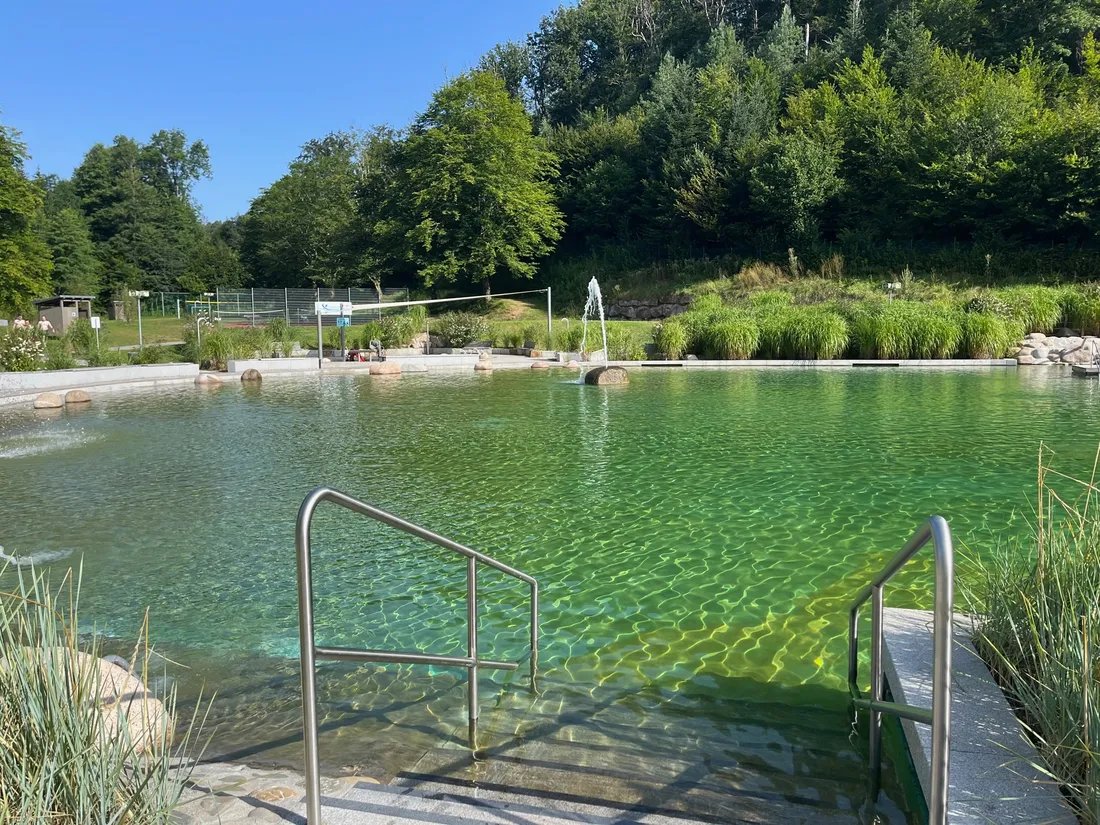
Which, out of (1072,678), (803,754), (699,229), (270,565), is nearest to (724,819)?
(803,754)

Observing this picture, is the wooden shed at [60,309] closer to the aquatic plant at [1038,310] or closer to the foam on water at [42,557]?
the foam on water at [42,557]

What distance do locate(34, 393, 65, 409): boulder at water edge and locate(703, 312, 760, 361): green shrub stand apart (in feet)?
56.4

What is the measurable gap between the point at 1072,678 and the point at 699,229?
39448 mm

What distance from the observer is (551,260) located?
4606 centimetres

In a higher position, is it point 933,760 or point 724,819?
point 933,760

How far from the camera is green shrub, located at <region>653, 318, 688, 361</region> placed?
2427 cm

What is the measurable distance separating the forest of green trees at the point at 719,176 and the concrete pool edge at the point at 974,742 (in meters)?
31.0

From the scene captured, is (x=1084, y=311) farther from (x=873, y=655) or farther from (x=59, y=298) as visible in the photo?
(x=59, y=298)

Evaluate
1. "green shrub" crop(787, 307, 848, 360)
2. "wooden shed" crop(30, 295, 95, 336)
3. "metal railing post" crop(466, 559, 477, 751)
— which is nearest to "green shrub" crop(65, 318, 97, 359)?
"wooden shed" crop(30, 295, 95, 336)

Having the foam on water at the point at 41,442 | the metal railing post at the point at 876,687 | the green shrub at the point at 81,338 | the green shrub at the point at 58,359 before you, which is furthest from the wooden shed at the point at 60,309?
the metal railing post at the point at 876,687

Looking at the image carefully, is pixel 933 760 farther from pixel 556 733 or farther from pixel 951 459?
pixel 951 459

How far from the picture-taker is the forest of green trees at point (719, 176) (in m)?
31.8

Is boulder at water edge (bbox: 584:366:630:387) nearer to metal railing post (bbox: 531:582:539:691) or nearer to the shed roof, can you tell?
metal railing post (bbox: 531:582:539:691)

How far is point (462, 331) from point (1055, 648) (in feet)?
92.2
